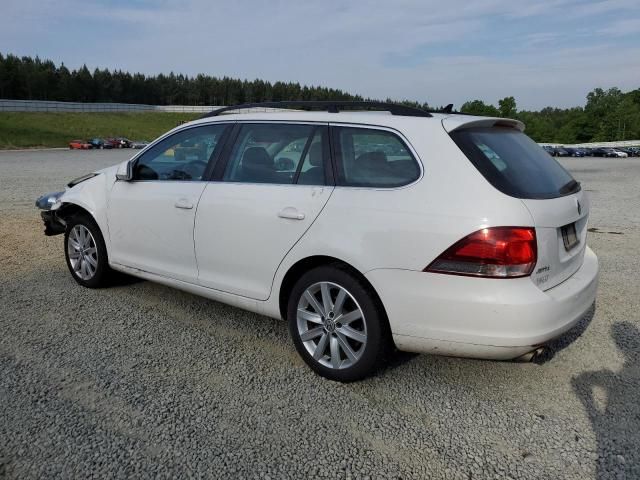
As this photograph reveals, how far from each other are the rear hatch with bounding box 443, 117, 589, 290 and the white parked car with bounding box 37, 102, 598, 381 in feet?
0.04

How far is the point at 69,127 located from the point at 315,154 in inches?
3079

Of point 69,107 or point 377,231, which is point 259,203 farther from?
point 69,107

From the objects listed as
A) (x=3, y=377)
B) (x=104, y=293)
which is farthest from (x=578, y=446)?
(x=104, y=293)

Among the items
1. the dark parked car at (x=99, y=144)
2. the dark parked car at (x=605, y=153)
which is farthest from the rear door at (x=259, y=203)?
the dark parked car at (x=605, y=153)

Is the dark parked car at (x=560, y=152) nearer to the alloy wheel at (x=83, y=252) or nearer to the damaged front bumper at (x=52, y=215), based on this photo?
the damaged front bumper at (x=52, y=215)

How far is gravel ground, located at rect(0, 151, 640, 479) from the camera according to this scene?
2.64 metres

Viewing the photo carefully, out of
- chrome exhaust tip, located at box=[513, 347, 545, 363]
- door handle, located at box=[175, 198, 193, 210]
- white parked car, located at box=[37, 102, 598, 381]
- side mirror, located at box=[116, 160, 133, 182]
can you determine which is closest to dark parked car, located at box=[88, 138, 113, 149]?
side mirror, located at box=[116, 160, 133, 182]

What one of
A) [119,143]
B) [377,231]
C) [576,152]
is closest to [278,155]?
[377,231]

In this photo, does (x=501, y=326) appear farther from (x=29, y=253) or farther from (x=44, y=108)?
(x=44, y=108)

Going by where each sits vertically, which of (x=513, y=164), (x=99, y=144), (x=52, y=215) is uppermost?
(x=513, y=164)

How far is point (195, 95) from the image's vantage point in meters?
140

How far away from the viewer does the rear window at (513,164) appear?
2.99 meters

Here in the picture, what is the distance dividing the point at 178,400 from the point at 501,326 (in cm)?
190

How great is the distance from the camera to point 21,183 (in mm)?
15523
